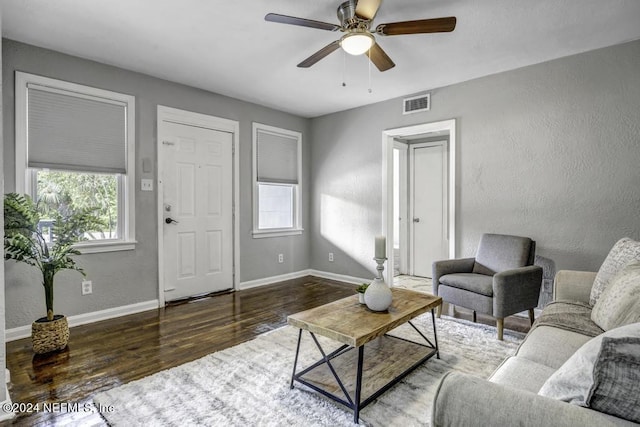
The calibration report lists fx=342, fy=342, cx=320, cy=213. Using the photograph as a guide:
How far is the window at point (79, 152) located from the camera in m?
2.94

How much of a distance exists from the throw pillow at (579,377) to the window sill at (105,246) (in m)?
3.62

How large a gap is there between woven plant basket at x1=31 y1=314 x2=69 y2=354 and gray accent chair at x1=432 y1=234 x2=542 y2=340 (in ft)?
10.4

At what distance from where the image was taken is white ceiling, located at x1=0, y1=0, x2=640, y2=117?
7.90 feet

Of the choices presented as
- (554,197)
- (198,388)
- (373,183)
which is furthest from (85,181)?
(554,197)

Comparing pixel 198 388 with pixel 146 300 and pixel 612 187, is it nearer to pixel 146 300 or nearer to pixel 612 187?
pixel 146 300

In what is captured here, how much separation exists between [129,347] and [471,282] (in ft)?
9.37

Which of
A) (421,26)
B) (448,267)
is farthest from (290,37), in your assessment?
(448,267)

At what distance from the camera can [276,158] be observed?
5039 mm

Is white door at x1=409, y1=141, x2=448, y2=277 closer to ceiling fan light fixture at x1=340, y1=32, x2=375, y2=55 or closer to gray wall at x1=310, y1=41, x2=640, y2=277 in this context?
gray wall at x1=310, y1=41, x2=640, y2=277

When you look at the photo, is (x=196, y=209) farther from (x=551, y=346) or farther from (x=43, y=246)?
(x=551, y=346)

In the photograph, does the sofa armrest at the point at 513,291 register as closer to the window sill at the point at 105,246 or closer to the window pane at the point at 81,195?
the window pane at the point at 81,195

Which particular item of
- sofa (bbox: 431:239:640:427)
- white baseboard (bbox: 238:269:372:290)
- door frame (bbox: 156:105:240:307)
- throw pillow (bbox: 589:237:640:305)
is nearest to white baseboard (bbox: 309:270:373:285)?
white baseboard (bbox: 238:269:372:290)

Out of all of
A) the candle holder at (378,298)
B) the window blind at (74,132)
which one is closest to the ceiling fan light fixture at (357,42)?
the candle holder at (378,298)

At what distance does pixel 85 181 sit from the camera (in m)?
3.30
